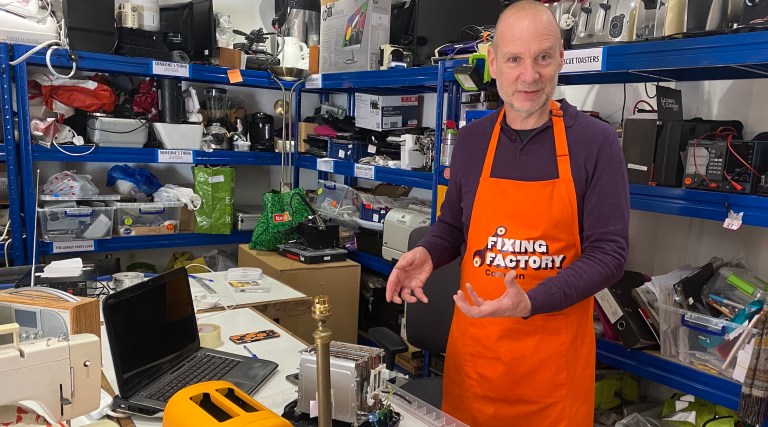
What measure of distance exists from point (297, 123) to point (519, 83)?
2809mm

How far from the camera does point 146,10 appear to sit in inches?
132

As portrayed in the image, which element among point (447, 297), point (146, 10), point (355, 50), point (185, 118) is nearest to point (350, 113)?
point (355, 50)

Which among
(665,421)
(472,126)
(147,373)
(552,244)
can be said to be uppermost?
(472,126)

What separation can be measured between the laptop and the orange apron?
63 centimetres

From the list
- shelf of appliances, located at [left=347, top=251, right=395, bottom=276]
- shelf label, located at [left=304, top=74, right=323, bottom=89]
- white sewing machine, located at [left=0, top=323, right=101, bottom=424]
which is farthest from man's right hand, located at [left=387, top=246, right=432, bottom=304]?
shelf label, located at [left=304, top=74, right=323, bottom=89]

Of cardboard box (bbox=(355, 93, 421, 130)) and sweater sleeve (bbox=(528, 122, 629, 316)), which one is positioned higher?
cardboard box (bbox=(355, 93, 421, 130))

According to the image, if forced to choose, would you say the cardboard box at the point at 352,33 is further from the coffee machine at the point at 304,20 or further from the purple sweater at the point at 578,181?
the purple sweater at the point at 578,181

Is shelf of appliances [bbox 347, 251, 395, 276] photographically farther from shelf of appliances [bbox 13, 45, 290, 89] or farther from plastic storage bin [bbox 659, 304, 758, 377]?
plastic storage bin [bbox 659, 304, 758, 377]

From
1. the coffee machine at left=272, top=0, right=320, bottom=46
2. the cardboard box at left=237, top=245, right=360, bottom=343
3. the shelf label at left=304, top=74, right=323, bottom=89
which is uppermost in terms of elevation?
the coffee machine at left=272, top=0, right=320, bottom=46

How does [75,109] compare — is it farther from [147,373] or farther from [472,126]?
[472,126]

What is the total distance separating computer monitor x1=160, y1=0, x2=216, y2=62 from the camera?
139 inches

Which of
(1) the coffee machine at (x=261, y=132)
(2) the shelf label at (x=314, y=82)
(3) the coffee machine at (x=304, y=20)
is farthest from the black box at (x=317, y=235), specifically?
(3) the coffee machine at (x=304, y=20)

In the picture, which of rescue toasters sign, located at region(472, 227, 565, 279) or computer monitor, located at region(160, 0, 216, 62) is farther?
computer monitor, located at region(160, 0, 216, 62)

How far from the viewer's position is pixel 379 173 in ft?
10.7
